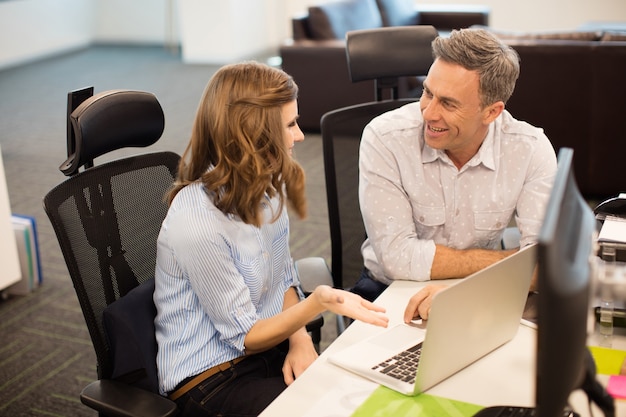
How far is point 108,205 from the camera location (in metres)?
1.84

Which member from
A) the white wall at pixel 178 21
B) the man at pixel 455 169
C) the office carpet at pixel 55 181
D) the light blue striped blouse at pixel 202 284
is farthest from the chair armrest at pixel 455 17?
the light blue striped blouse at pixel 202 284

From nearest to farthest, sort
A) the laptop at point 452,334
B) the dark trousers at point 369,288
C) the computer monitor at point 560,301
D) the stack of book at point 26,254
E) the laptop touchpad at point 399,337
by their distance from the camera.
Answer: the computer monitor at point 560,301, the laptop at point 452,334, the laptop touchpad at point 399,337, the dark trousers at point 369,288, the stack of book at point 26,254

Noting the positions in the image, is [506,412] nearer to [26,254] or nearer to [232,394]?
[232,394]

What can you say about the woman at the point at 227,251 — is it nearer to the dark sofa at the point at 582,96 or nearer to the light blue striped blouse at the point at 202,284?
the light blue striped blouse at the point at 202,284

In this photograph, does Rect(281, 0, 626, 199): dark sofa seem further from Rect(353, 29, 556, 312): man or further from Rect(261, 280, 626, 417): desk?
Rect(261, 280, 626, 417): desk

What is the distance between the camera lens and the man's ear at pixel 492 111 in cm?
213

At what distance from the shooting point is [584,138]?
4.50 m

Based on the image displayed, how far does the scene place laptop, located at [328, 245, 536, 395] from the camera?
1.38 m

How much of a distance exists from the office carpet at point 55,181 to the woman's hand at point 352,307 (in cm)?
131

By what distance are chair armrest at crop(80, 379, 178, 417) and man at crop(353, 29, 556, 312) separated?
2.40 feet

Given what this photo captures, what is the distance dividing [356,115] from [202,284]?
2.94 ft

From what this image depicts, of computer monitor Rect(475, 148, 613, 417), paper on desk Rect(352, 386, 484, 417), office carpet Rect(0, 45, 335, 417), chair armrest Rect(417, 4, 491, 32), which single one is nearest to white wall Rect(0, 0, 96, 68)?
office carpet Rect(0, 45, 335, 417)

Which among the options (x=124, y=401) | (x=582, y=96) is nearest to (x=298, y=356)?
(x=124, y=401)

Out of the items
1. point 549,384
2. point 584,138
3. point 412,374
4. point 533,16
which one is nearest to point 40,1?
point 533,16
